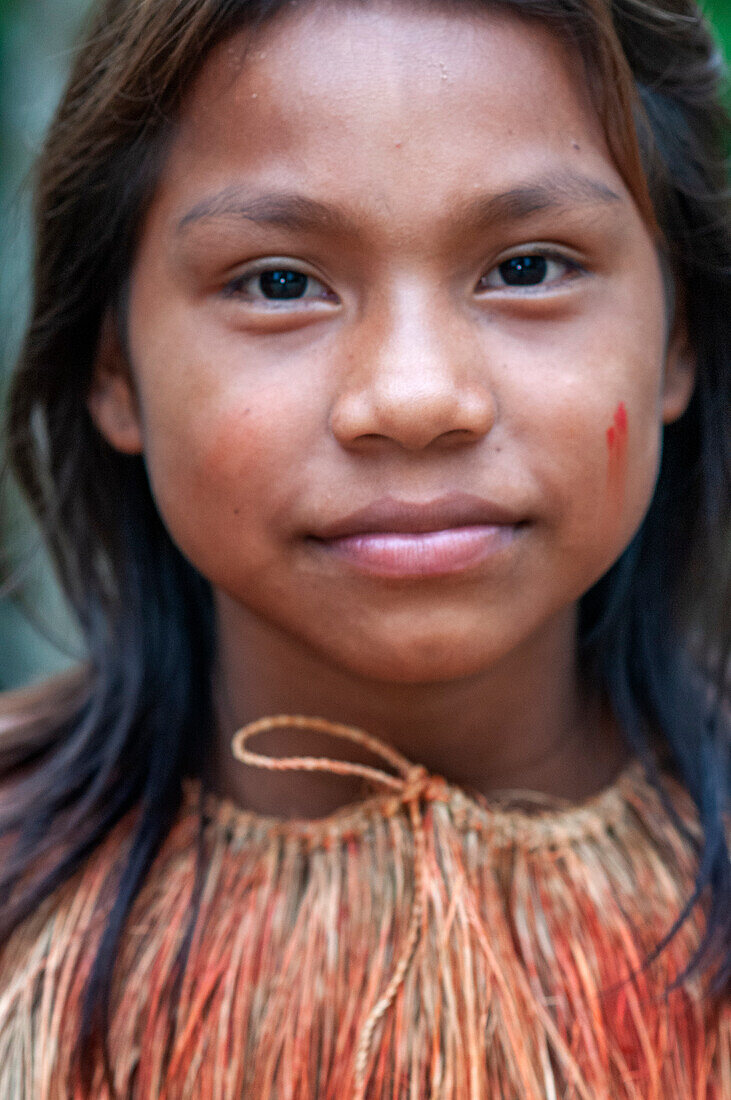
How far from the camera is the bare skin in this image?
1.03 meters

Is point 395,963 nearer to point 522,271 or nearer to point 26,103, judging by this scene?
point 522,271

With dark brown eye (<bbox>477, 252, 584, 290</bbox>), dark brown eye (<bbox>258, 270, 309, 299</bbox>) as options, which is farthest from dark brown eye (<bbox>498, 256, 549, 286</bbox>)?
dark brown eye (<bbox>258, 270, 309, 299</bbox>)

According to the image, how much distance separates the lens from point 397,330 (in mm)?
1026

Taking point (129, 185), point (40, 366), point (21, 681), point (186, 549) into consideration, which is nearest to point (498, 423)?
point (186, 549)

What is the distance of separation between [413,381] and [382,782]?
46 cm

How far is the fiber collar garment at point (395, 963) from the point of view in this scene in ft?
3.62

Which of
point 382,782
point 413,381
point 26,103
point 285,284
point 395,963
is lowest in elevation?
point 395,963

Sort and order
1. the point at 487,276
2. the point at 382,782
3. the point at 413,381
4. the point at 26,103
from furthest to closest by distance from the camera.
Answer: the point at 26,103, the point at 382,782, the point at 487,276, the point at 413,381

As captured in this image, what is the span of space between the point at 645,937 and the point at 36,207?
1108 mm

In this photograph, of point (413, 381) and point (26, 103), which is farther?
point (26, 103)

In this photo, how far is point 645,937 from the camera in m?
1.19

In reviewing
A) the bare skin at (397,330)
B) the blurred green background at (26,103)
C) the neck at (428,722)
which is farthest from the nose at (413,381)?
the blurred green background at (26,103)

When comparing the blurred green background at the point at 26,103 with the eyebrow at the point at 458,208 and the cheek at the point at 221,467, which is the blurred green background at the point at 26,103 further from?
the eyebrow at the point at 458,208

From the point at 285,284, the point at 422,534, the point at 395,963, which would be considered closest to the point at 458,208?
the point at 285,284
